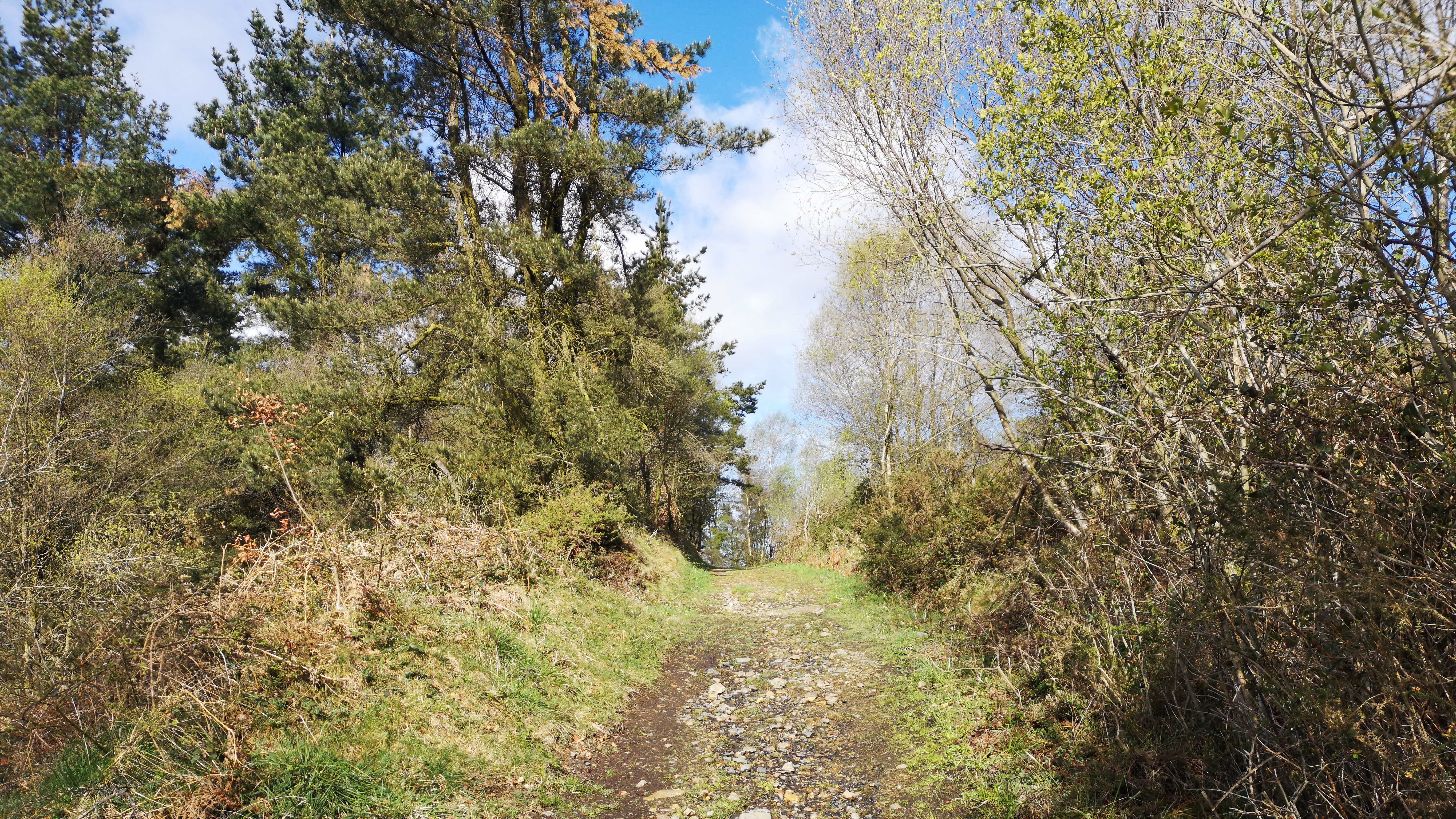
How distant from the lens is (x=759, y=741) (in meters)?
5.05

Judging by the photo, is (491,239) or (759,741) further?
(491,239)

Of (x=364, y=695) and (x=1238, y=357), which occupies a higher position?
(x=1238, y=357)

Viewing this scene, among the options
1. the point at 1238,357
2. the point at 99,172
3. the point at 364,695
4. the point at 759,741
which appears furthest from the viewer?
the point at 99,172

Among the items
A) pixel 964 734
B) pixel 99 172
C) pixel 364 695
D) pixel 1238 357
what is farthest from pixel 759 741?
pixel 99 172

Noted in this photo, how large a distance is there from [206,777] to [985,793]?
4.13 meters

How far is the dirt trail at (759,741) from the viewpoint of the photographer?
160 inches

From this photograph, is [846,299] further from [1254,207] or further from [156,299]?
[156,299]

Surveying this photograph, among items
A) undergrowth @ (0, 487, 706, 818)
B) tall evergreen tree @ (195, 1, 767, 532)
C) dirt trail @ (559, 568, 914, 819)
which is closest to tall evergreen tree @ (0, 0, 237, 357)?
tall evergreen tree @ (195, 1, 767, 532)

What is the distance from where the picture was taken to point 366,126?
15.3 m

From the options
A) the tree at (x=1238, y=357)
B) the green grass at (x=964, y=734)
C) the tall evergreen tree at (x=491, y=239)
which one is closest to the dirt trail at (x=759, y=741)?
the green grass at (x=964, y=734)

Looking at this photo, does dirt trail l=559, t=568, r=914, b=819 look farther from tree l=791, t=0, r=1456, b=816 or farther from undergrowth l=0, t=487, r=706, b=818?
tree l=791, t=0, r=1456, b=816

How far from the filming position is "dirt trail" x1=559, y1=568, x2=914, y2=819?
4059 mm

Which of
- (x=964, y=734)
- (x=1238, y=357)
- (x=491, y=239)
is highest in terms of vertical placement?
(x=491, y=239)

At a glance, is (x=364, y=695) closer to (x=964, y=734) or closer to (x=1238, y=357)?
(x=964, y=734)
